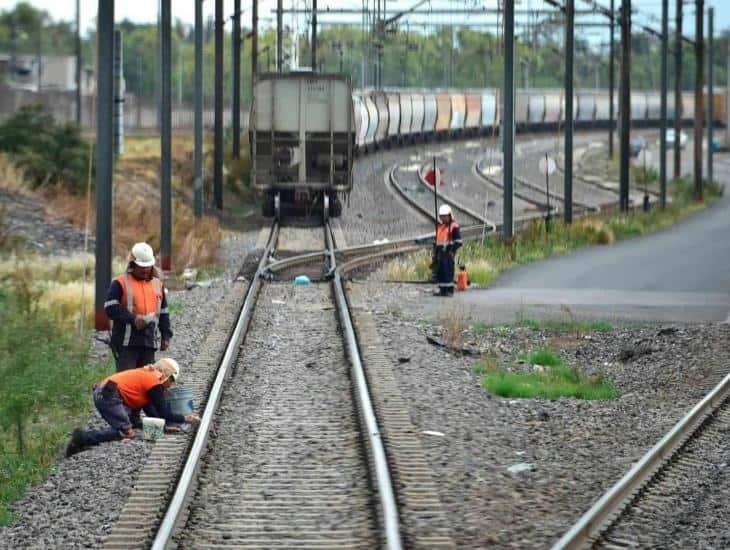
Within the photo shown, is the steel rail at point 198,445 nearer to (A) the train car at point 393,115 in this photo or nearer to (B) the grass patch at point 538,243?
(B) the grass patch at point 538,243

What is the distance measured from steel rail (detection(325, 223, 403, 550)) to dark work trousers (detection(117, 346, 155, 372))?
1941 mm

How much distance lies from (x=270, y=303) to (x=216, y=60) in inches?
855

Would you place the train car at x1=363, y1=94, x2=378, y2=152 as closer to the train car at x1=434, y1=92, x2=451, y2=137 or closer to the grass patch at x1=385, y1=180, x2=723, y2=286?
the grass patch at x1=385, y1=180, x2=723, y2=286

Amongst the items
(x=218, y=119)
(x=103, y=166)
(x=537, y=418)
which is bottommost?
(x=537, y=418)

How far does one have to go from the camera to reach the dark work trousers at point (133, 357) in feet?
47.1

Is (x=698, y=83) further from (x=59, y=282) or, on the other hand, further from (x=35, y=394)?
(x=35, y=394)

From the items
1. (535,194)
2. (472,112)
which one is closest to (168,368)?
(535,194)

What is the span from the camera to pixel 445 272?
1037 inches

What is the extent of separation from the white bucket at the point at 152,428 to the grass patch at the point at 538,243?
53.7 ft

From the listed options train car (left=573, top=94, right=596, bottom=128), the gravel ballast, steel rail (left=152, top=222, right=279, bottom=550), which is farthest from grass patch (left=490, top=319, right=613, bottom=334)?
train car (left=573, top=94, right=596, bottom=128)

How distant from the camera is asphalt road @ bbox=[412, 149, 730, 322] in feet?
80.4

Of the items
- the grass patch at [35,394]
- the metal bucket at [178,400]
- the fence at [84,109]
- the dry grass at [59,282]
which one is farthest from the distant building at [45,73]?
the metal bucket at [178,400]

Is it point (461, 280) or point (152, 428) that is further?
point (461, 280)

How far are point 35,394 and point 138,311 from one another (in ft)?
5.68
